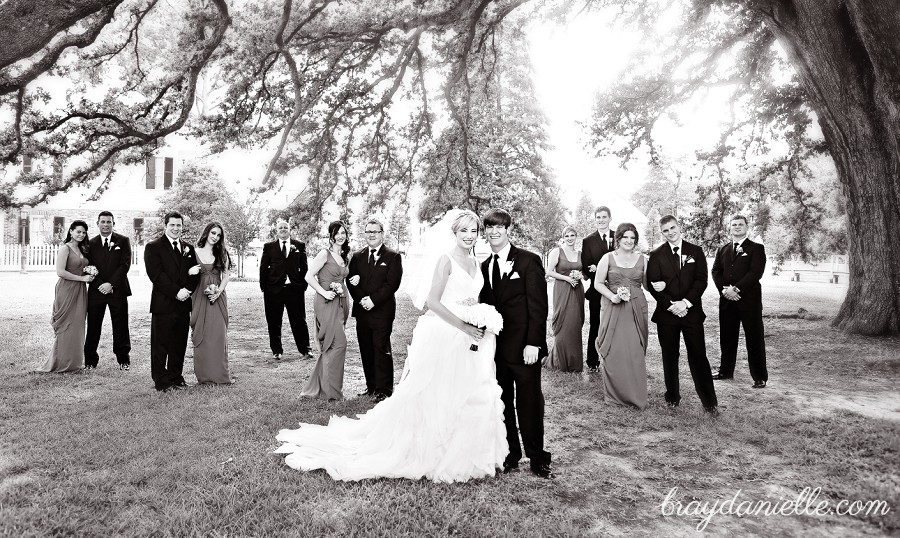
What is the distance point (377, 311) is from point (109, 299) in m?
4.80

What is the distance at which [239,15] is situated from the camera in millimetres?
10930

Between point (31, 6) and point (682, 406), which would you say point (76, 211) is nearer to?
point (31, 6)

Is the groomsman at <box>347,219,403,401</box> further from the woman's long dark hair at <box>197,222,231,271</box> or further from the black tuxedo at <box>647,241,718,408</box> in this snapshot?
the black tuxedo at <box>647,241,718,408</box>

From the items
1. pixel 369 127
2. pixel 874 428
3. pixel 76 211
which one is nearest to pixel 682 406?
pixel 874 428

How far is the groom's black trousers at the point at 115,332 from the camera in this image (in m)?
8.38

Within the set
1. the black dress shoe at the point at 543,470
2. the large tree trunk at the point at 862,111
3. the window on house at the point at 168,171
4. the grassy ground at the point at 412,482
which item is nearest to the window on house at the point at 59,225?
the window on house at the point at 168,171

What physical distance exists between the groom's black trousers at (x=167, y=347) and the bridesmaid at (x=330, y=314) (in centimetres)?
189

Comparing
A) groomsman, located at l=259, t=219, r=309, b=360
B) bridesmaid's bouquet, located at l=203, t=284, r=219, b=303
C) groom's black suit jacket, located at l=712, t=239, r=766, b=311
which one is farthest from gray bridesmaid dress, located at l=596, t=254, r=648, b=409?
groomsman, located at l=259, t=219, r=309, b=360

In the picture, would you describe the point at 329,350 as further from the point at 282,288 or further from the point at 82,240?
the point at 82,240

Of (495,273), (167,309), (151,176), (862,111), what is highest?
(151,176)

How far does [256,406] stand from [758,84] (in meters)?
16.3

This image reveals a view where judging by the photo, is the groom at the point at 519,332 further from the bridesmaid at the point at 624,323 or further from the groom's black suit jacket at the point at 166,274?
the groom's black suit jacket at the point at 166,274

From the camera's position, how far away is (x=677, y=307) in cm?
651

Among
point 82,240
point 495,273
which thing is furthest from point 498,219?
point 82,240
